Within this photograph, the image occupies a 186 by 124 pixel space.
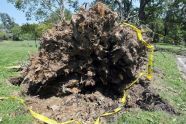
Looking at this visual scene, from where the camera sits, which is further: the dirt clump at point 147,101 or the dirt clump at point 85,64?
the dirt clump at point 147,101

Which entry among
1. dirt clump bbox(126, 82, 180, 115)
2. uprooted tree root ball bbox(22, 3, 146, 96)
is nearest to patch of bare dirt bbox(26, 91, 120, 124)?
uprooted tree root ball bbox(22, 3, 146, 96)

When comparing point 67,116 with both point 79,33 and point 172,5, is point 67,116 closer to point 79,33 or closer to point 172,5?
point 79,33

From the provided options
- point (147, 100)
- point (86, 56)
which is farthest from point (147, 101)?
point (86, 56)

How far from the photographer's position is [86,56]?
26.1 feet

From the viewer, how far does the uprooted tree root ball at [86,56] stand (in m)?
7.77

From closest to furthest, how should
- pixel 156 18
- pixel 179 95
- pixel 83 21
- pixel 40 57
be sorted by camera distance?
pixel 83 21 < pixel 40 57 < pixel 179 95 < pixel 156 18

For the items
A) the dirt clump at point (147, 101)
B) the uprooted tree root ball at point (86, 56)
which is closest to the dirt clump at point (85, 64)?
the uprooted tree root ball at point (86, 56)

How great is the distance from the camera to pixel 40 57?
833cm

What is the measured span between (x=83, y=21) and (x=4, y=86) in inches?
103

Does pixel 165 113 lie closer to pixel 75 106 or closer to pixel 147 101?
pixel 147 101

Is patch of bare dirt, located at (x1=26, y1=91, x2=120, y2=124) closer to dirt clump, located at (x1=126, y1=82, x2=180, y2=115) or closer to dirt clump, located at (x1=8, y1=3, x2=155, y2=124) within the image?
dirt clump, located at (x1=8, y1=3, x2=155, y2=124)

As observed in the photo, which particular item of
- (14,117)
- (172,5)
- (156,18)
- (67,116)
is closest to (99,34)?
(67,116)

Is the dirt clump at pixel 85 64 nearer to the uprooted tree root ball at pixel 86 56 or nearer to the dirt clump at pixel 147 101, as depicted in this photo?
the uprooted tree root ball at pixel 86 56

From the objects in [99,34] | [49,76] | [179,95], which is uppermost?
[99,34]
